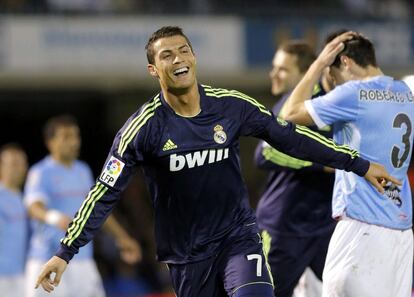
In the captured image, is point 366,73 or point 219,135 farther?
point 366,73

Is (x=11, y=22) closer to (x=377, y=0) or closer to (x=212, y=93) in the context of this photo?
(x=377, y=0)

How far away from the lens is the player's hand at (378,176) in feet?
22.8

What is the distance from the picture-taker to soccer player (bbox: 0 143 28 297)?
1186cm

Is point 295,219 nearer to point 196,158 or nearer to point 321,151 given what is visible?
point 321,151

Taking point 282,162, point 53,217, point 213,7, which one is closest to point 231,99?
point 282,162

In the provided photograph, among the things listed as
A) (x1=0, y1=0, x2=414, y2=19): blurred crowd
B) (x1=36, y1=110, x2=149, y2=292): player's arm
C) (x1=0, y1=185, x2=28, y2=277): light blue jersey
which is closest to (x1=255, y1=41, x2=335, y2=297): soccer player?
(x1=36, y1=110, x2=149, y2=292): player's arm

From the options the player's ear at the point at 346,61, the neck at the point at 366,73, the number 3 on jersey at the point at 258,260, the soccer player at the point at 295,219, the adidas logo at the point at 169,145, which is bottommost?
the soccer player at the point at 295,219

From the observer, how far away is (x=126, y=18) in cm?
1734

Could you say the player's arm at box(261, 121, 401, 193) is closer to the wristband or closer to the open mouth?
the open mouth

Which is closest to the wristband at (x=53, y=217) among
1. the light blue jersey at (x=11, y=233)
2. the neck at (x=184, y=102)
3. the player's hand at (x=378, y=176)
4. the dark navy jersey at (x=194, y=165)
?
the light blue jersey at (x=11, y=233)

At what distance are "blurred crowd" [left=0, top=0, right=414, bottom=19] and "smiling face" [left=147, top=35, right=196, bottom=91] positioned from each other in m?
10.3

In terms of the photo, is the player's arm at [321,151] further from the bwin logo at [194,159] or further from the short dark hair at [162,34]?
the short dark hair at [162,34]

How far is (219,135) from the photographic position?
6.90m

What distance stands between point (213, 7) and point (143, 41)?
4.85 ft
